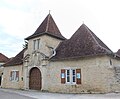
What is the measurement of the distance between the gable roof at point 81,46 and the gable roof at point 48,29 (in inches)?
70.3

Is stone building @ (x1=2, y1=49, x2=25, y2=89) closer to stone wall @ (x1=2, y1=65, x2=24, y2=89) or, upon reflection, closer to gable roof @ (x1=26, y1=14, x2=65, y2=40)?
stone wall @ (x1=2, y1=65, x2=24, y2=89)

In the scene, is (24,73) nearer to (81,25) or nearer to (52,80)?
(52,80)

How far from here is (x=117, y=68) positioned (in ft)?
58.2

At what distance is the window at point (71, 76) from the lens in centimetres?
1856

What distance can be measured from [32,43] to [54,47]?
3.09 m

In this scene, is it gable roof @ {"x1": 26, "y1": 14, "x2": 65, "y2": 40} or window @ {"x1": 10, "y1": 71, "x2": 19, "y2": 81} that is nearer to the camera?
gable roof @ {"x1": 26, "y1": 14, "x2": 65, "y2": 40}

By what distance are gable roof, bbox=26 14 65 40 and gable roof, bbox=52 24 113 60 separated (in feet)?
5.86

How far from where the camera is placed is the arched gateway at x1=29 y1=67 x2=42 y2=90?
2214cm

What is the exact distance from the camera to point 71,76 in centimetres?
1911

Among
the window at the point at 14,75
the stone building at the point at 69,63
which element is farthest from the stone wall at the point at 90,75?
the window at the point at 14,75

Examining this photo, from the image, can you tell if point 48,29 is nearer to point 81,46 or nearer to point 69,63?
point 81,46

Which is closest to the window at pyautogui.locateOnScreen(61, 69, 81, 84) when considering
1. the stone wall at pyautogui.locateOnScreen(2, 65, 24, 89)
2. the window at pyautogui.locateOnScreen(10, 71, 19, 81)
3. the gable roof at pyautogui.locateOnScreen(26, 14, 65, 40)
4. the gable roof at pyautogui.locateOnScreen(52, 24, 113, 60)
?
the gable roof at pyautogui.locateOnScreen(52, 24, 113, 60)

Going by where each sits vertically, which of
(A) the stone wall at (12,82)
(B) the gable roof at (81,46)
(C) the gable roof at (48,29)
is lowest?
(A) the stone wall at (12,82)

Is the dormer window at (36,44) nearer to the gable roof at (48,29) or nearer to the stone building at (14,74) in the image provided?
the gable roof at (48,29)
